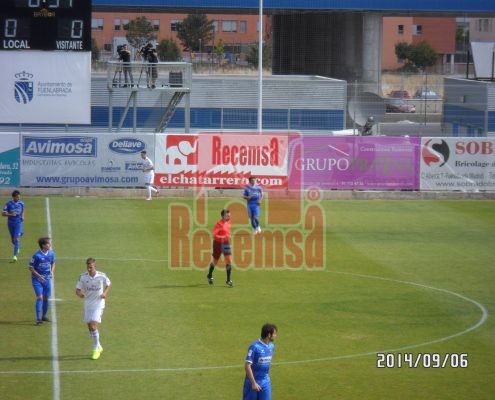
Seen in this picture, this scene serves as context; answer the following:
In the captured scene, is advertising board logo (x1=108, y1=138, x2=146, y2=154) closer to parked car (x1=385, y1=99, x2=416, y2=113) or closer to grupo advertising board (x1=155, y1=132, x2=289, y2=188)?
grupo advertising board (x1=155, y1=132, x2=289, y2=188)

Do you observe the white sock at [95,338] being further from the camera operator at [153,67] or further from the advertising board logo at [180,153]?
the camera operator at [153,67]

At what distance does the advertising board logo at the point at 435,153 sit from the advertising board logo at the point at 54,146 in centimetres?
1387

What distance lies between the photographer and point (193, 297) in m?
22.2

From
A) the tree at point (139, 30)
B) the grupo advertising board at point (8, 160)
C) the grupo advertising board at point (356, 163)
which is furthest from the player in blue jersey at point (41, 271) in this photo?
the tree at point (139, 30)

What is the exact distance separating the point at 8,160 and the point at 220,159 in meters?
8.46

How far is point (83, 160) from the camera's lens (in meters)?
39.8

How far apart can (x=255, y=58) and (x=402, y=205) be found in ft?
165

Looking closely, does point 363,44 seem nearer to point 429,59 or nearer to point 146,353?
point 429,59

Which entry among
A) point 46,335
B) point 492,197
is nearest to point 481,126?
point 492,197

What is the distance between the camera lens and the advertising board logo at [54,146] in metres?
39.5

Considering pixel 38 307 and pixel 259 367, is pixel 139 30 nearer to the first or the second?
pixel 38 307

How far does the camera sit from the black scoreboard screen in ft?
137
